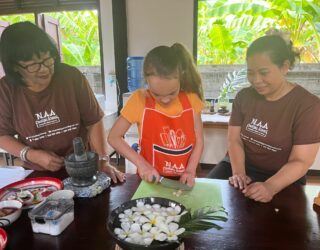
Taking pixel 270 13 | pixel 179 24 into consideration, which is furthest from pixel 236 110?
pixel 270 13

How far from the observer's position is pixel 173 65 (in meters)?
1.12

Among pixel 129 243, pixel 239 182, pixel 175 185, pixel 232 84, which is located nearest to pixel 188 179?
pixel 175 185

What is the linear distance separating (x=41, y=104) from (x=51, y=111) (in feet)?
0.17

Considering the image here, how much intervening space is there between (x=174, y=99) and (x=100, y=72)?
2.50 metres

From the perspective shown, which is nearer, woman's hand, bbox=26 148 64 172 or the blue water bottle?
woman's hand, bbox=26 148 64 172

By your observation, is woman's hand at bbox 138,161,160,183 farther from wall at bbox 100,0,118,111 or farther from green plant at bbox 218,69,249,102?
wall at bbox 100,0,118,111

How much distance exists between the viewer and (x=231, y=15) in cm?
324

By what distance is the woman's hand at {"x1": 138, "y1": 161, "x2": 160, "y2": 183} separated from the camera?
3.43ft

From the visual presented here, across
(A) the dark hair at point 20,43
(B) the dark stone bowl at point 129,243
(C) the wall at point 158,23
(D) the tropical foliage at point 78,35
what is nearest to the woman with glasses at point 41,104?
(A) the dark hair at point 20,43

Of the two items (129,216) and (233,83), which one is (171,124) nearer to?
(129,216)

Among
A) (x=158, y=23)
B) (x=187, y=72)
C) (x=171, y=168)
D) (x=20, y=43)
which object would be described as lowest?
(x=171, y=168)

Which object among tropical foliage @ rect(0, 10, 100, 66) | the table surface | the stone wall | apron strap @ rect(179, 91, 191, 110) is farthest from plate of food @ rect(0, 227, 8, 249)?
tropical foliage @ rect(0, 10, 100, 66)

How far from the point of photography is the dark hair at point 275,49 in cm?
123

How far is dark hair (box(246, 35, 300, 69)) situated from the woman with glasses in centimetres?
81
